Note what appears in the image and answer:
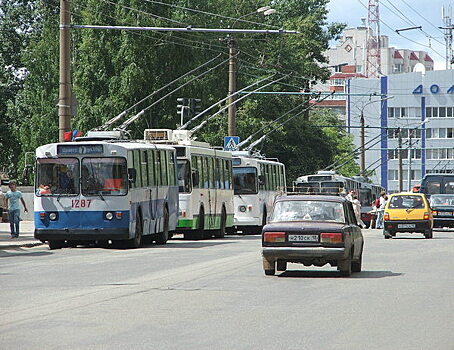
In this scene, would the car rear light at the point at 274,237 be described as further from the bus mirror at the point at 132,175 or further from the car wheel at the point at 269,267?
the bus mirror at the point at 132,175

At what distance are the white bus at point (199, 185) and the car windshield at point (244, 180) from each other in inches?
167

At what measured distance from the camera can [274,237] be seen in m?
20.2

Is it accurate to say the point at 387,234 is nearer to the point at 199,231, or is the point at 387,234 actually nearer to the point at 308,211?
the point at 199,231

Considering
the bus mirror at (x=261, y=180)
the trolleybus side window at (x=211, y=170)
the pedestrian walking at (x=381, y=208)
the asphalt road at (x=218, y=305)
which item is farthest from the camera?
the pedestrian walking at (x=381, y=208)

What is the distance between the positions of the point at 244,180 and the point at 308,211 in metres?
26.7

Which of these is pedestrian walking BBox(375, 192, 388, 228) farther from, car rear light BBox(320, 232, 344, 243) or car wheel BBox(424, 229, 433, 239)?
car rear light BBox(320, 232, 344, 243)

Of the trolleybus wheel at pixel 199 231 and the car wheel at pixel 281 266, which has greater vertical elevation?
the trolleybus wheel at pixel 199 231

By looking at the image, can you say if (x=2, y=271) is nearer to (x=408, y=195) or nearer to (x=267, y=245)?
(x=267, y=245)

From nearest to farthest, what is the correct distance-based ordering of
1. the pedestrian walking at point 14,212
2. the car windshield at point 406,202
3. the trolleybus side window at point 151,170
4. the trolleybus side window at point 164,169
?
the trolleybus side window at point 151,170 → the trolleybus side window at point 164,169 → the pedestrian walking at point 14,212 → the car windshield at point 406,202

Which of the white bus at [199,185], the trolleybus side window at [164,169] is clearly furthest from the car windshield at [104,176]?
the white bus at [199,185]

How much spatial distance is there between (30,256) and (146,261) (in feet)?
12.1

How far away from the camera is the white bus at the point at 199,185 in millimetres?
38219

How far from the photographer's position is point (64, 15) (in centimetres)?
3456

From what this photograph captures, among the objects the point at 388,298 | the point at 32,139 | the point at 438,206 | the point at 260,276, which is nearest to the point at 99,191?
the point at 260,276
